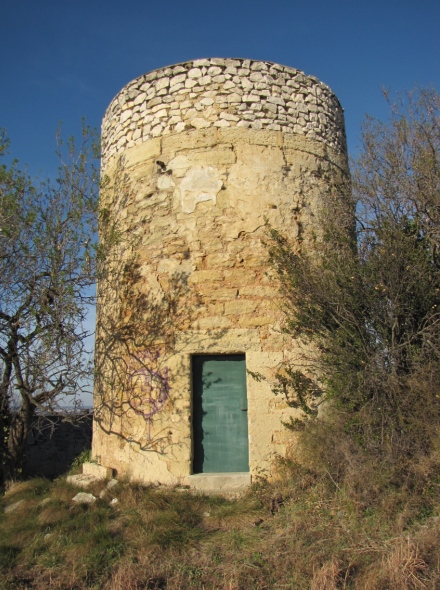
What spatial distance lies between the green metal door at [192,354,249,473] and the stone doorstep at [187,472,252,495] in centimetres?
21

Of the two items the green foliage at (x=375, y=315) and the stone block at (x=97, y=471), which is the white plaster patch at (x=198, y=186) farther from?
the stone block at (x=97, y=471)

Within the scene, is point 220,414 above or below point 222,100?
below

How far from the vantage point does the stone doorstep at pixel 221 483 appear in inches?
209

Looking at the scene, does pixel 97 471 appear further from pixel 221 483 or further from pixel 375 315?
pixel 375 315

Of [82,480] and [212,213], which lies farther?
[212,213]

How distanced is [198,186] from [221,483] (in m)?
3.66

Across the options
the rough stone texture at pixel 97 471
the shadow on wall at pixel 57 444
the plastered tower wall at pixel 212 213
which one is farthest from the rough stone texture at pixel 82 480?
the shadow on wall at pixel 57 444

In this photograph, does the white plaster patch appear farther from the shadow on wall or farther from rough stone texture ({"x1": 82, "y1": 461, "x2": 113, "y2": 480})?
the shadow on wall

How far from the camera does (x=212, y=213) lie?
243 inches

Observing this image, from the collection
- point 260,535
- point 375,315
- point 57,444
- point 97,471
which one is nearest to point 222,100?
point 375,315

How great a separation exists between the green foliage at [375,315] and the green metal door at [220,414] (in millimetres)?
571

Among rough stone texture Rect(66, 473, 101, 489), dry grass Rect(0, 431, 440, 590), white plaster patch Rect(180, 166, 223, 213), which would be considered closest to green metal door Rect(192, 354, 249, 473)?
A: dry grass Rect(0, 431, 440, 590)

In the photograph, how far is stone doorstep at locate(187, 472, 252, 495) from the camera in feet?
17.4

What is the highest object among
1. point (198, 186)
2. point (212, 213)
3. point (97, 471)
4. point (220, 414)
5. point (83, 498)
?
point (198, 186)
